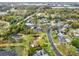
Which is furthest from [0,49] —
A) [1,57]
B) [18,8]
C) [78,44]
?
[78,44]

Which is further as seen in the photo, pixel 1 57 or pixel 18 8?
pixel 18 8

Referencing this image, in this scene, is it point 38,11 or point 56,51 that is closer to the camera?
point 56,51

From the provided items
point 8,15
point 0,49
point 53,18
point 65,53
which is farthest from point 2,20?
point 65,53

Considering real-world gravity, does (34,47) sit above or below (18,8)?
below

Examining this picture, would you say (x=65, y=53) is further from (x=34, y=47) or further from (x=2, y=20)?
(x=2, y=20)

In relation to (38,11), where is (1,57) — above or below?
below

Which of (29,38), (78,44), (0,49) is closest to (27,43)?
(29,38)

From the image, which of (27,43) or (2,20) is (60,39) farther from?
(2,20)
